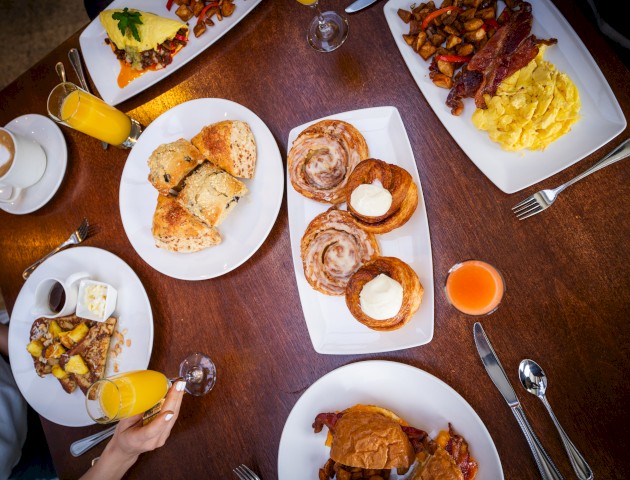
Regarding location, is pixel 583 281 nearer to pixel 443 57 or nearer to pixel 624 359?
pixel 624 359

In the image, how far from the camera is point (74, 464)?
189cm

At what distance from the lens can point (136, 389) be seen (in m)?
1.56

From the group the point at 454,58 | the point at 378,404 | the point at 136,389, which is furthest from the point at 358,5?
the point at 136,389

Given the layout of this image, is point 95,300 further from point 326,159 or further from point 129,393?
point 326,159

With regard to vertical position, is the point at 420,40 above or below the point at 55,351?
above

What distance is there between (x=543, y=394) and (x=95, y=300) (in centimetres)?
159

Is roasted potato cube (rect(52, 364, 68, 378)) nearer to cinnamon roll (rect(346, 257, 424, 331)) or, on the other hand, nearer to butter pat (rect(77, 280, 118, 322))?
butter pat (rect(77, 280, 118, 322))

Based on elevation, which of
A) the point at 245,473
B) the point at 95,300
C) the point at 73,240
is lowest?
the point at 245,473

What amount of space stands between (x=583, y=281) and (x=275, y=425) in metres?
1.13

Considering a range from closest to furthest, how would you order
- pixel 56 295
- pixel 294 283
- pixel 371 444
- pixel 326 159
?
pixel 371 444, pixel 326 159, pixel 294 283, pixel 56 295

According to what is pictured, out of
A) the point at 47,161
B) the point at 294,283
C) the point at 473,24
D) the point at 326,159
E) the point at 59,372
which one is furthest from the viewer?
the point at 47,161

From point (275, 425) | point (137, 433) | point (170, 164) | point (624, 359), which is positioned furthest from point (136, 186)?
point (624, 359)

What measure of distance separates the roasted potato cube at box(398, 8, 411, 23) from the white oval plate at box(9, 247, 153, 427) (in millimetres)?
1359

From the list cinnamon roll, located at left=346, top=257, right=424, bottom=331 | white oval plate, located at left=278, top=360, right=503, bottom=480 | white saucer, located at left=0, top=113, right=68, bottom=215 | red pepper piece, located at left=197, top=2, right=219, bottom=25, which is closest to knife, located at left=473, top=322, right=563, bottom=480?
white oval plate, located at left=278, top=360, right=503, bottom=480
